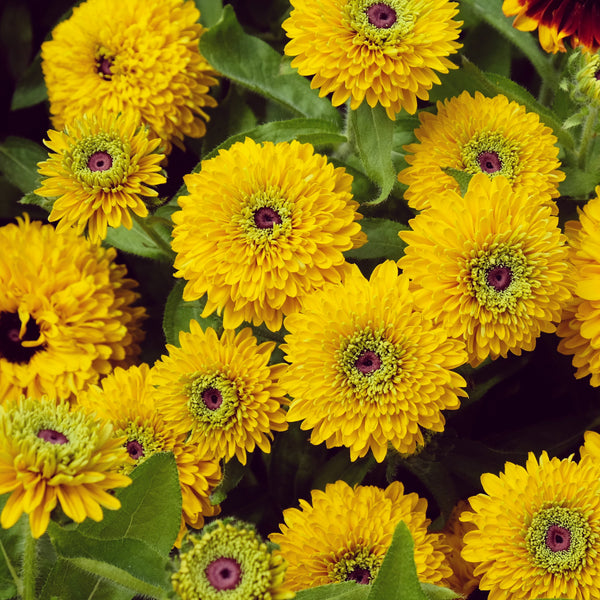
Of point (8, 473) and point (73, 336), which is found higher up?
point (8, 473)

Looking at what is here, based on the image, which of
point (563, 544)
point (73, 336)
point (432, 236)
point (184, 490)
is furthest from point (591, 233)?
point (73, 336)

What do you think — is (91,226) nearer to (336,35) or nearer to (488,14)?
(336,35)

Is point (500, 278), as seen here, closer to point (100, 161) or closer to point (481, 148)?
point (481, 148)

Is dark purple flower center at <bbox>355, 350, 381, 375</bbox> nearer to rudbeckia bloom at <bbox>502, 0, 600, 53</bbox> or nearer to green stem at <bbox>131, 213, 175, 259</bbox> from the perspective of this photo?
green stem at <bbox>131, 213, 175, 259</bbox>

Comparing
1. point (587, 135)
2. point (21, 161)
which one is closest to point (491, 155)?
point (587, 135)

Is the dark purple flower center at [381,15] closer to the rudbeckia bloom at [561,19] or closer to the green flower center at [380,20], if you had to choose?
the green flower center at [380,20]

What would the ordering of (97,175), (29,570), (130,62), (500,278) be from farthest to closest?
1. (130,62)
2. (97,175)
3. (500,278)
4. (29,570)

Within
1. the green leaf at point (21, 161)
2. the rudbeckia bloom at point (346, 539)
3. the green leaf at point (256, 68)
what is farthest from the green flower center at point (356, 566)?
the green leaf at point (21, 161)
